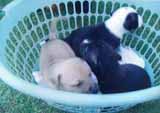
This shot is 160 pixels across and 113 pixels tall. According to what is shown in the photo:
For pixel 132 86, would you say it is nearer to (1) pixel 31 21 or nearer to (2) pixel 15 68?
(2) pixel 15 68

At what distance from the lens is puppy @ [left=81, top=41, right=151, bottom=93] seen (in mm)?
1509

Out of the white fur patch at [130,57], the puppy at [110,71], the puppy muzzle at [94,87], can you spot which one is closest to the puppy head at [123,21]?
the white fur patch at [130,57]

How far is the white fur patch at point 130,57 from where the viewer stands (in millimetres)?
1861

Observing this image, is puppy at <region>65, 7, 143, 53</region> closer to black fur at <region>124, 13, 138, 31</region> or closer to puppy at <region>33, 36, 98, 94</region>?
black fur at <region>124, 13, 138, 31</region>

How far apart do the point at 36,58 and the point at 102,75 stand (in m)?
0.46

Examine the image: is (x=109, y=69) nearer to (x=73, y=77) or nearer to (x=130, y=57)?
(x=73, y=77)

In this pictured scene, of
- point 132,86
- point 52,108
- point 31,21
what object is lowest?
point 52,108

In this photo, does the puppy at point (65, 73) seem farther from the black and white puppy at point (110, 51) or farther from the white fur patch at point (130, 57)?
the white fur patch at point (130, 57)

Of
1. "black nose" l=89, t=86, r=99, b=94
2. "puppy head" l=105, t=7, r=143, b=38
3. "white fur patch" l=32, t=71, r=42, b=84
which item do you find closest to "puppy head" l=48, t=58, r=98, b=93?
"black nose" l=89, t=86, r=99, b=94

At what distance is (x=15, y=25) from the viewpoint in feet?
5.59

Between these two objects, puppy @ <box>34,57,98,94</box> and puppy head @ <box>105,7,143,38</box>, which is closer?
puppy @ <box>34,57,98,94</box>

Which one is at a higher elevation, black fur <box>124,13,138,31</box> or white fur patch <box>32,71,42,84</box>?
black fur <box>124,13,138,31</box>

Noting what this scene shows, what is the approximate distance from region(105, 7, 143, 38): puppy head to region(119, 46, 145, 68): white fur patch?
11cm

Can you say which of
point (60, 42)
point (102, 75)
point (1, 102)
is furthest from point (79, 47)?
point (1, 102)
